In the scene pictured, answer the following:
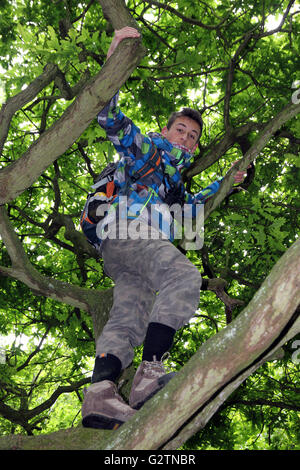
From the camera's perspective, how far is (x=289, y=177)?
20.2 ft

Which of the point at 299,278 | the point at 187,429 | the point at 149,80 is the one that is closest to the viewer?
the point at 299,278

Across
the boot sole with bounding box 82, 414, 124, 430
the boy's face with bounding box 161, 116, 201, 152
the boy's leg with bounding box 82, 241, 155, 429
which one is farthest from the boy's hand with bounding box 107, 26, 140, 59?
the boot sole with bounding box 82, 414, 124, 430

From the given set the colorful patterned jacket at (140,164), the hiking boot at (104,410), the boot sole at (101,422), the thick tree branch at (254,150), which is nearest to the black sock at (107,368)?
the hiking boot at (104,410)

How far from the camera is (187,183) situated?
18.6ft

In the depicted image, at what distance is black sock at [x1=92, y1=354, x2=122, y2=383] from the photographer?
101 inches

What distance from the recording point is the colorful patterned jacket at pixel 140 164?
3.05 metres

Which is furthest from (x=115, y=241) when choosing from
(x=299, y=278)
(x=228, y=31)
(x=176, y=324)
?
(x=228, y=31)

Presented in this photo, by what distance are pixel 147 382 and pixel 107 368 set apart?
0.28 meters

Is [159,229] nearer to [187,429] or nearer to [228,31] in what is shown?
[187,429]

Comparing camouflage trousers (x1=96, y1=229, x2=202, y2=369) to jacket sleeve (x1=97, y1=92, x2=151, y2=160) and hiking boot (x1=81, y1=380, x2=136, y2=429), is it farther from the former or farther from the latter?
jacket sleeve (x1=97, y1=92, x2=151, y2=160)

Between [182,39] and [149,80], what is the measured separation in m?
0.76

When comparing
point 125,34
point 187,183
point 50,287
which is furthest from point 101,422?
point 187,183

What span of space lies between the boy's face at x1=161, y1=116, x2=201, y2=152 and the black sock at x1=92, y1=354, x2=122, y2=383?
1862 mm

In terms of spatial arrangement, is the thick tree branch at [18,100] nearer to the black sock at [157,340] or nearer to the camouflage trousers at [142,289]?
the camouflage trousers at [142,289]
